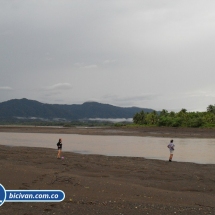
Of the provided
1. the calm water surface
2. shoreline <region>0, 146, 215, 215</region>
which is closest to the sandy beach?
shoreline <region>0, 146, 215, 215</region>

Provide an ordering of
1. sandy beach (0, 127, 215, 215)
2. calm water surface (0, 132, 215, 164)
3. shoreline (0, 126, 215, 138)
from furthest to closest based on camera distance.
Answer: shoreline (0, 126, 215, 138) → calm water surface (0, 132, 215, 164) → sandy beach (0, 127, 215, 215)

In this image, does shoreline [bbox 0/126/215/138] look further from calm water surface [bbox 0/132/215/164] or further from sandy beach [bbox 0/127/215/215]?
sandy beach [bbox 0/127/215/215]

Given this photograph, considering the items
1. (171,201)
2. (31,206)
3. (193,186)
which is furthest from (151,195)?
(31,206)

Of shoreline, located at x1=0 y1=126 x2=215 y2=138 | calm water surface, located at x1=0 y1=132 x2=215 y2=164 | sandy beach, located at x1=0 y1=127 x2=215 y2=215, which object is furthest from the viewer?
shoreline, located at x1=0 y1=126 x2=215 y2=138

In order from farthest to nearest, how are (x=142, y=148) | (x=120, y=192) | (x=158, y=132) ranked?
(x=158, y=132) → (x=142, y=148) → (x=120, y=192)

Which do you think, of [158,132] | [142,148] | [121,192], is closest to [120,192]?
[121,192]

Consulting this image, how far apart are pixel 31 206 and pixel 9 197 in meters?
0.99

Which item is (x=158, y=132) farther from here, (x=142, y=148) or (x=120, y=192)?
(x=120, y=192)

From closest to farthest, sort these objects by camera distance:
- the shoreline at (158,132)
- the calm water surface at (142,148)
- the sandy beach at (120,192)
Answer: the sandy beach at (120,192) < the calm water surface at (142,148) < the shoreline at (158,132)

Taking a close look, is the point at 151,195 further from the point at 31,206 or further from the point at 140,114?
the point at 140,114

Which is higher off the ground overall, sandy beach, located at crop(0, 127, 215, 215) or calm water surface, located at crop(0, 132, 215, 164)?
sandy beach, located at crop(0, 127, 215, 215)

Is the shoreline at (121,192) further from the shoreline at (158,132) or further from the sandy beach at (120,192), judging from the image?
the shoreline at (158,132)

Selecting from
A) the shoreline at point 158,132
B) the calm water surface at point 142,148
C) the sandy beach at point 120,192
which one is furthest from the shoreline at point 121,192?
the shoreline at point 158,132

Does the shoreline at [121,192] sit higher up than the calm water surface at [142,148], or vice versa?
the shoreline at [121,192]
